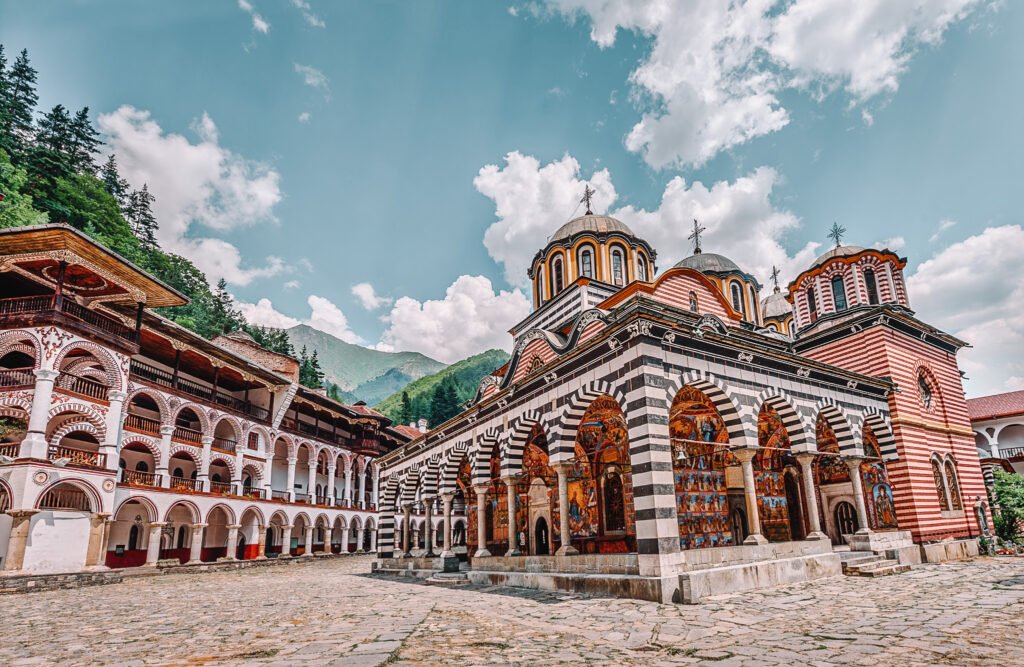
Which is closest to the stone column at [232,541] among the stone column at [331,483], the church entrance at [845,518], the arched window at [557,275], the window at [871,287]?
the stone column at [331,483]

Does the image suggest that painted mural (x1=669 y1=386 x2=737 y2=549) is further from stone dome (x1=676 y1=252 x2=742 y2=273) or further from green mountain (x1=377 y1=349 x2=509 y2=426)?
green mountain (x1=377 y1=349 x2=509 y2=426)

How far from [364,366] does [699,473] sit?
185995mm

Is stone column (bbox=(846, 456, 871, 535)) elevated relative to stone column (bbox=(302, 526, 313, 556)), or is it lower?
elevated

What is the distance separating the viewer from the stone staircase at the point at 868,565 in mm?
10762

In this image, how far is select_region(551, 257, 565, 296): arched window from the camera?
20.6 meters

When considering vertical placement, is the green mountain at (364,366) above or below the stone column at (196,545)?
above

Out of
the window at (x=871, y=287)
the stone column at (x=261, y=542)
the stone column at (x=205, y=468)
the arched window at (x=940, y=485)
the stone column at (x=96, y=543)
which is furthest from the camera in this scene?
the stone column at (x=261, y=542)

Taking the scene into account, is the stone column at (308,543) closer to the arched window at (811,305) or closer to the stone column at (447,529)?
the stone column at (447,529)

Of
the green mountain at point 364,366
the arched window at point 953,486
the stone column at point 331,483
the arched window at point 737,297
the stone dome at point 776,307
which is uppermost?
the green mountain at point 364,366

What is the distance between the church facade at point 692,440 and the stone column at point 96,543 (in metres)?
8.74

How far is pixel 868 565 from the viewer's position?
11.1 metres

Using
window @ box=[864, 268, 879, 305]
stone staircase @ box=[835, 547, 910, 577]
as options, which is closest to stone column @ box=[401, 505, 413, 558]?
stone staircase @ box=[835, 547, 910, 577]

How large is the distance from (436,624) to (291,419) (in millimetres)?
27476

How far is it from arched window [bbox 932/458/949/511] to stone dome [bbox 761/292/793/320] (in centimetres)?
1343
